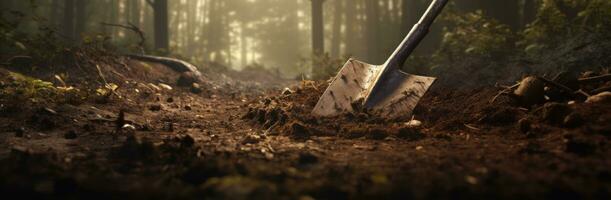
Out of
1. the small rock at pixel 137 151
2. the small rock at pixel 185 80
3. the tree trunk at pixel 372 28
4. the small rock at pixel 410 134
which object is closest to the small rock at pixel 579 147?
the small rock at pixel 410 134

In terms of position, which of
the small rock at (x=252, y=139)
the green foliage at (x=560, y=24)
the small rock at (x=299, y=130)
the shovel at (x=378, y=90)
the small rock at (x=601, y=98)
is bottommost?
the small rock at (x=252, y=139)

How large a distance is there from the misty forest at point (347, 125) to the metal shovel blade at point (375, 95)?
0.02 metres

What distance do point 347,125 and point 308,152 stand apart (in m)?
0.99

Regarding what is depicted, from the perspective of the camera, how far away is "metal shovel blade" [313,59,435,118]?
3805mm

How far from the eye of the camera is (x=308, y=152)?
254cm

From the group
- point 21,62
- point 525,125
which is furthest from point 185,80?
point 525,125

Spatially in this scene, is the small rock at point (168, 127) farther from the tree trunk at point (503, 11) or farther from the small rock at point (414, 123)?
the tree trunk at point (503, 11)

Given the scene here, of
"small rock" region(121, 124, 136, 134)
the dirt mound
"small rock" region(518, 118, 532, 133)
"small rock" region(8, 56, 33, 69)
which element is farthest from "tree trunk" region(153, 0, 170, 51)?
"small rock" region(518, 118, 532, 133)

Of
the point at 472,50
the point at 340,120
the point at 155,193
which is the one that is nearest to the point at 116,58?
the point at 340,120

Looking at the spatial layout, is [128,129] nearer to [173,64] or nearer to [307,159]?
[307,159]

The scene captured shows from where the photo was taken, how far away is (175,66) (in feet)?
28.0

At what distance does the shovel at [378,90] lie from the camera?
3824 mm

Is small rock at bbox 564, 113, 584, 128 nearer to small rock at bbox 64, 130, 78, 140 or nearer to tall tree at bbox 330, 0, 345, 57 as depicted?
→ small rock at bbox 64, 130, 78, 140

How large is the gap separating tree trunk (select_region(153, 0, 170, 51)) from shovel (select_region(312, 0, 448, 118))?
8.45m
